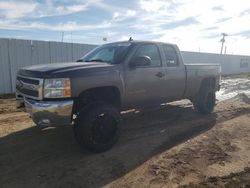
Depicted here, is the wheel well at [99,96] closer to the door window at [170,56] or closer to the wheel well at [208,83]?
the door window at [170,56]

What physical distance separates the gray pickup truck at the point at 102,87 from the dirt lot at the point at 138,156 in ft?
1.70

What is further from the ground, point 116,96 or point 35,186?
point 116,96

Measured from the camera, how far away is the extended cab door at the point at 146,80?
6316mm

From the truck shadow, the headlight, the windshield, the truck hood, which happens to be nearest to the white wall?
the truck shadow

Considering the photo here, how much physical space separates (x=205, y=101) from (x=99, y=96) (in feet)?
12.9

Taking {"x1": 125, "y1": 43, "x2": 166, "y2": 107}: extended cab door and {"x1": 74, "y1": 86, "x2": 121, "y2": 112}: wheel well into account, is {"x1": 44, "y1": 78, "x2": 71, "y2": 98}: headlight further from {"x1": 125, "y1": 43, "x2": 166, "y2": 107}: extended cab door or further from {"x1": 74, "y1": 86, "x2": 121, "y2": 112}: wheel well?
{"x1": 125, "y1": 43, "x2": 166, "y2": 107}: extended cab door

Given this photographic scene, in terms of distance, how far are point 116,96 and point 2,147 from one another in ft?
7.48

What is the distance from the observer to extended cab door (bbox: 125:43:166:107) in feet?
20.7

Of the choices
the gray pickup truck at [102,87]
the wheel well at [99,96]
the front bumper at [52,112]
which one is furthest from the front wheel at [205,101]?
the front bumper at [52,112]

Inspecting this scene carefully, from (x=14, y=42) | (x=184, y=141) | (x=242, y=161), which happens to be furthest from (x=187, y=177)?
(x=14, y=42)

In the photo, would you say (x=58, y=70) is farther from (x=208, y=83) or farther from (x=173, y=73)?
(x=208, y=83)

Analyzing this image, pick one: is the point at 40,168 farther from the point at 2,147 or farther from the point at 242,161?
the point at 242,161

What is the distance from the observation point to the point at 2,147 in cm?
588

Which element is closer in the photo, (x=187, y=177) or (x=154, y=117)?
(x=187, y=177)
